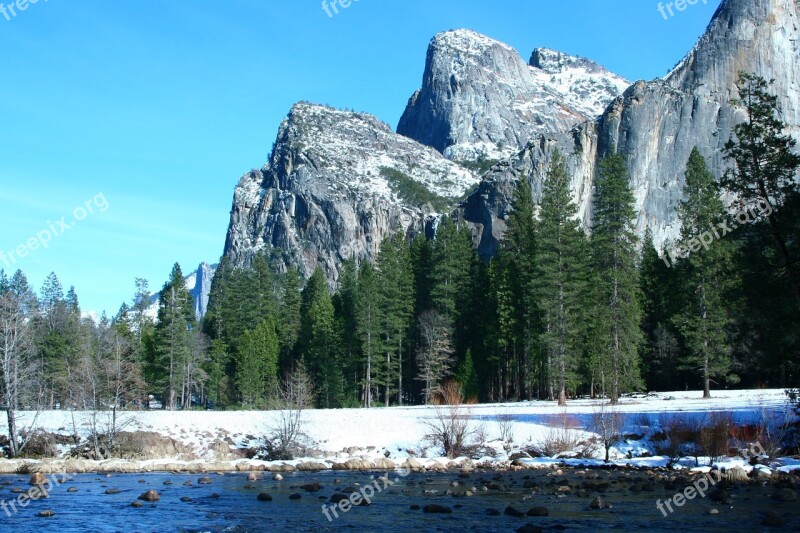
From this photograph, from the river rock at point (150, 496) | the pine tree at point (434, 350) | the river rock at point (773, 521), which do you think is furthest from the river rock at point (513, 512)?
the pine tree at point (434, 350)

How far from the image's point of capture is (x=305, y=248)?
189m

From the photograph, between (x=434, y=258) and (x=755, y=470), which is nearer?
(x=755, y=470)

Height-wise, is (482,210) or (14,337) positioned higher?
(482,210)

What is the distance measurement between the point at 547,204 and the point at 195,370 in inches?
→ 1474

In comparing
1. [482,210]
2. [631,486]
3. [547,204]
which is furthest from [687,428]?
[482,210]

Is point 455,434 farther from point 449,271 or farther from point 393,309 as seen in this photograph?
point 449,271

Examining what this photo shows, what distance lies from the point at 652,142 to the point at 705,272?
10201 cm

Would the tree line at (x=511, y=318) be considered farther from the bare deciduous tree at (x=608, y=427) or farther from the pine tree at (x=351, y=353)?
the bare deciduous tree at (x=608, y=427)

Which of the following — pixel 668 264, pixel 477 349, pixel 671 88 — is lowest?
pixel 477 349

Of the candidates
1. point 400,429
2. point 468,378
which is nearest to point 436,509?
point 400,429

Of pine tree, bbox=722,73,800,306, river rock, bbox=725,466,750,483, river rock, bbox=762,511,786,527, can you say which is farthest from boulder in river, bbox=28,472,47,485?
pine tree, bbox=722,73,800,306

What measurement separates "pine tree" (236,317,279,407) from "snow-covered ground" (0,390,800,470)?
74.6ft

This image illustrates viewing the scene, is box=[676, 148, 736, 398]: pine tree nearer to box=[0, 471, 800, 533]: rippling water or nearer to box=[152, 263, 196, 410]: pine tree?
box=[0, 471, 800, 533]: rippling water

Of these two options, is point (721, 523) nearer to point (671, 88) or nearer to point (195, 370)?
point (195, 370)
